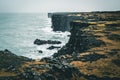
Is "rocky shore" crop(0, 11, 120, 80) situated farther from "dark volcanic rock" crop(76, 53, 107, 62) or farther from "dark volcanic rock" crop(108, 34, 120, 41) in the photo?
"dark volcanic rock" crop(108, 34, 120, 41)

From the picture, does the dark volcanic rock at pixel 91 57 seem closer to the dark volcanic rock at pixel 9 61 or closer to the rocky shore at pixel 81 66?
the rocky shore at pixel 81 66

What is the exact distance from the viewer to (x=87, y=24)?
284 ft

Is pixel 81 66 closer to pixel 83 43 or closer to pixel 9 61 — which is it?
pixel 83 43

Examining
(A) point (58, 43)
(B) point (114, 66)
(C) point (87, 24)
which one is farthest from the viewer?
(A) point (58, 43)

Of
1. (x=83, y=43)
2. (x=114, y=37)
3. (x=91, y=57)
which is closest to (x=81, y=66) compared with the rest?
(x=91, y=57)

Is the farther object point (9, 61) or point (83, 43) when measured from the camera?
point (83, 43)

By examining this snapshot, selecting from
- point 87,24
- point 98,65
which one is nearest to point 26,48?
point 87,24

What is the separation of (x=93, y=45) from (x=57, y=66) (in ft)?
68.7

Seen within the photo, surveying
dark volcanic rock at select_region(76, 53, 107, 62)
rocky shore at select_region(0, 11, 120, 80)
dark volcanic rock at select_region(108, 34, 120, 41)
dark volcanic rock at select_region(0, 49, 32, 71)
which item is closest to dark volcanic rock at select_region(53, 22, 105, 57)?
rocky shore at select_region(0, 11, 120, 80)

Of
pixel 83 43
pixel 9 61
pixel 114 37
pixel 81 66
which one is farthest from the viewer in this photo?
pixel 114 37

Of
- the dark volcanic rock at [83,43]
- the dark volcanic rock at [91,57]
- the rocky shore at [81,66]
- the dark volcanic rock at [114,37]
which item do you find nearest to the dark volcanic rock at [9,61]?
the rocky shore at [81,66]

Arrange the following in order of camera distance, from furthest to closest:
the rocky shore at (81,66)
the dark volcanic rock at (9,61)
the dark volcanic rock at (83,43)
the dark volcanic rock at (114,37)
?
1. the dark volcanic rock at (114,37)
2. the dark volcanic rock at (83,43)
3. the dark volcanic rock at (9,61)
4. the rocky shore at (81,66)

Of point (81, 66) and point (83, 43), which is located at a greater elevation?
point (83, 43)

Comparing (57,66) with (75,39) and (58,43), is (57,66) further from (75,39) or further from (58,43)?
(58,43)
